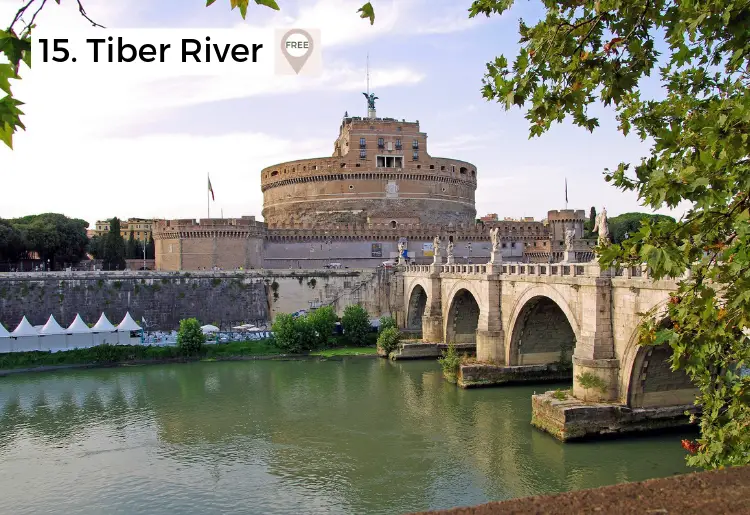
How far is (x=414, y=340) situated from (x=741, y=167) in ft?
83.6

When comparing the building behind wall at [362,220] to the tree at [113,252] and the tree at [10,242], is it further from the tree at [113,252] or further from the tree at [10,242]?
the tree at [10,242]

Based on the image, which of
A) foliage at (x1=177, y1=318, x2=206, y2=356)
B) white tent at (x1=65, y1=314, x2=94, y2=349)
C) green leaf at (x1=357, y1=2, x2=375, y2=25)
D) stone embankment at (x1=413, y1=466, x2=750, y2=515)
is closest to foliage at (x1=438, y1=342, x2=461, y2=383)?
foliage at (x1=177, y1=318, x2=206, y2=356)

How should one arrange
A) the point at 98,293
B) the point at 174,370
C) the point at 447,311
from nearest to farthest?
the point at 174,370 < the point at 447,311 < the point at 98,293

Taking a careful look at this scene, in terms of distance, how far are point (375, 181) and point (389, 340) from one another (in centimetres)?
2386

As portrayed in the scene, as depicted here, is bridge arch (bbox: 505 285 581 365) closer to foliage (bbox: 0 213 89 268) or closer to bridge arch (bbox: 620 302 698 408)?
bridge arch (bbox: 620 302 698 408)

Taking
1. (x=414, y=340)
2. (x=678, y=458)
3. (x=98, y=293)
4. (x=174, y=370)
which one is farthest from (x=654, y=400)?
(x=98, y=293)

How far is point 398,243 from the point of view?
43781mm

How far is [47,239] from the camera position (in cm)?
4553

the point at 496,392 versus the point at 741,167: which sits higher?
the point at 741,167

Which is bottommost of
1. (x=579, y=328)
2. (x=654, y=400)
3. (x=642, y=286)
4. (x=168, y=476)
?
(x=168, y=476)

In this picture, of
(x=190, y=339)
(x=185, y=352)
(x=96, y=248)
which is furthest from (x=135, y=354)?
(x=96, y=248)

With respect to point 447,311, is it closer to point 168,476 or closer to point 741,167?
point 168,476

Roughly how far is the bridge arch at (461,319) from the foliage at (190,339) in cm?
1132

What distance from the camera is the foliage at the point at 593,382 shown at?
1449cm
